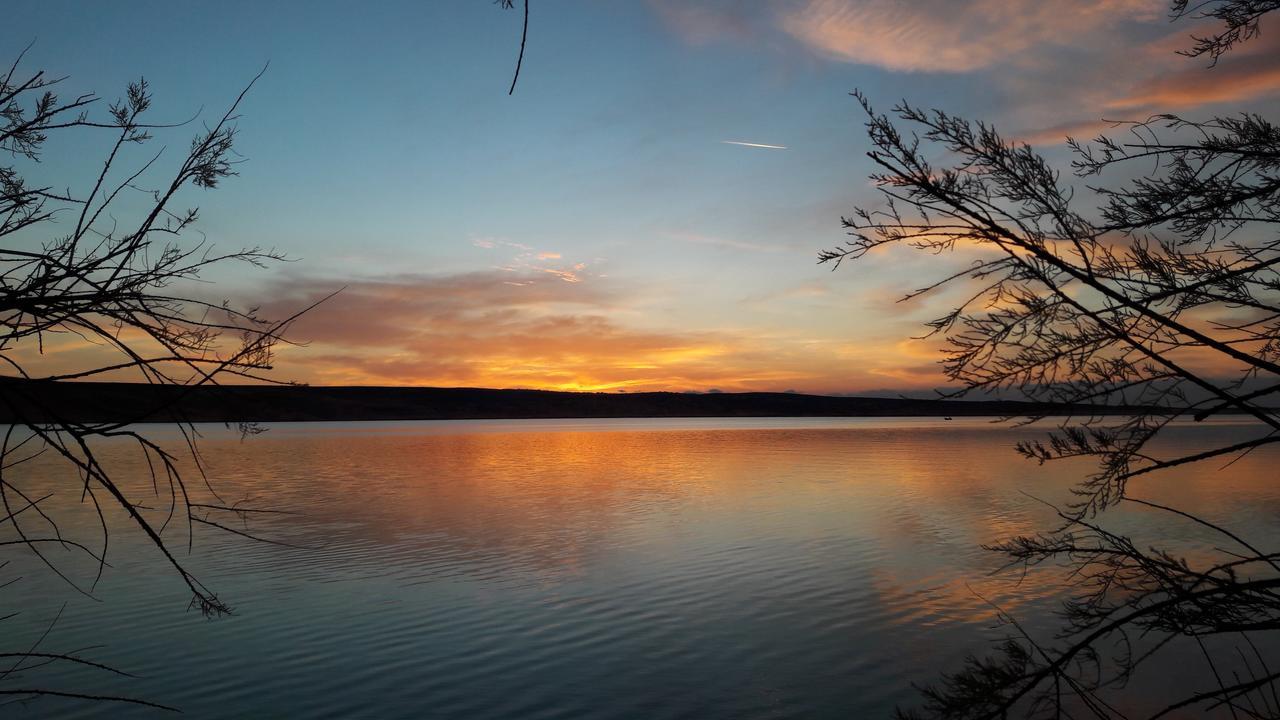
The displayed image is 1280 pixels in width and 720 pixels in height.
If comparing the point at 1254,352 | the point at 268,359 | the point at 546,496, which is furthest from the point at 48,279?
the point at 546,496

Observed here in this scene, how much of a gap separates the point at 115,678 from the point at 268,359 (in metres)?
8.74

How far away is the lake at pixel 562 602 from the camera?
8.59 m

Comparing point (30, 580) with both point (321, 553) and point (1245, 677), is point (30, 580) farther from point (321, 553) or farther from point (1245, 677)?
point (1245, 677)

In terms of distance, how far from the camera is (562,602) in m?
12.2

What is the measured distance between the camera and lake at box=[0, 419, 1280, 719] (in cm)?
859

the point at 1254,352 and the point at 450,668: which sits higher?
the point at 1254,352

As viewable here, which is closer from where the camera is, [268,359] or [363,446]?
[268,359]

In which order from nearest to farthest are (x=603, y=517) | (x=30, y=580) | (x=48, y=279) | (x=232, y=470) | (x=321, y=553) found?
(x=48, y=279) < (x=30, y=580) < (x=321, y=553) < (x=603, y=517) < (x=232, y=470)

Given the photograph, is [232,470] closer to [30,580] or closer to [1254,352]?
[30,580]

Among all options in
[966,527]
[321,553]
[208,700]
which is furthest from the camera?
[966,527]

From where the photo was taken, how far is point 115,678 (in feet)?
29.5

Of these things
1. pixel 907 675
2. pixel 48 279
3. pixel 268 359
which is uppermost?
pixel 48 279

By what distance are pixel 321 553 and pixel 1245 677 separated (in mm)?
14438

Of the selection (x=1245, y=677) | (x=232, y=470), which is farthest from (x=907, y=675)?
(x=232, y=470)
